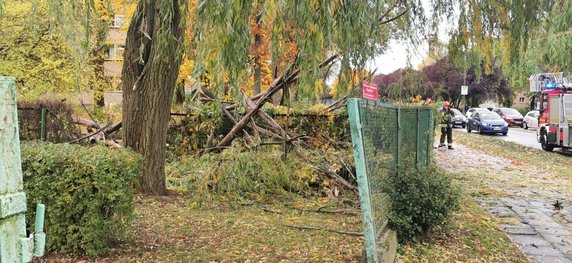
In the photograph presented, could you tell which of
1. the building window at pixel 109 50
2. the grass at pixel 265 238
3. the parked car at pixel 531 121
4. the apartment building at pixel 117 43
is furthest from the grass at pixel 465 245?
the parked car at pixel 531 121

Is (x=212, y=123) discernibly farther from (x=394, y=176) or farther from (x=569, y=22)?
(x=569, y=22)

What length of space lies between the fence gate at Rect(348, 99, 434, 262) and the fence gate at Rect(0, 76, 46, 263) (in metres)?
2.54

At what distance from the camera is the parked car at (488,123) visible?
26953mm

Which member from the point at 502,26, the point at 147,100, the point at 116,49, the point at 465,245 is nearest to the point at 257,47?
the point at 147,100

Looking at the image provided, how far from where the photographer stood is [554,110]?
1712 cm

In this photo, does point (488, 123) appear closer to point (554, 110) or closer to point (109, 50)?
point (554, 110)

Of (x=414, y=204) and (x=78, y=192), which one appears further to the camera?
(x=414, y=204)

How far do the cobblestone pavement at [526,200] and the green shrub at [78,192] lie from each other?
4.52m

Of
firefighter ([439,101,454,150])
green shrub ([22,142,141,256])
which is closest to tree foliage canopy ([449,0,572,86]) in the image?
green shrub ([22,142,141,256])

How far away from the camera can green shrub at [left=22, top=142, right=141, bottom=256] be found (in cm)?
430

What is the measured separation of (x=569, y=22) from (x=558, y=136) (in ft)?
37.1

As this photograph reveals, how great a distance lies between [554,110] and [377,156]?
49.8 ft

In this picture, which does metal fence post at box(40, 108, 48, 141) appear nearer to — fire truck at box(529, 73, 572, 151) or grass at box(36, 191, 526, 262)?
grass at box(36, 191, 526, 262)

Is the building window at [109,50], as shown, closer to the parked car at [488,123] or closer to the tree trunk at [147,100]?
the tree trunk at [147,100]
